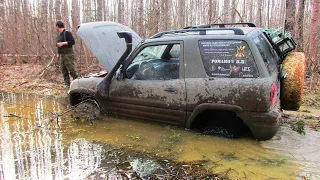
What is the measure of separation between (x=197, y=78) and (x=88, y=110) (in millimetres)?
2317

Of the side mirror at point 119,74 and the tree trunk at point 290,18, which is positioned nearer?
the side mirror at point 119,74

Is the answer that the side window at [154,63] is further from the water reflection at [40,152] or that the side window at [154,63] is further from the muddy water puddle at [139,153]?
the water reflection at [40,152]

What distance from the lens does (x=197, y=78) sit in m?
4.07

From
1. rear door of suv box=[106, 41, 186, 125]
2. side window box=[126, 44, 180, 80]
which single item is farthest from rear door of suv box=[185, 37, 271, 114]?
side window box=[126, 44, 180, 80]

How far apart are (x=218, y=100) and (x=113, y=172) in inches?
69.7

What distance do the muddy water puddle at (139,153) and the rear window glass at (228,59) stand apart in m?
1.05

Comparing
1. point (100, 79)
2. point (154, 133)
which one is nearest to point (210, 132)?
point (154, 133)

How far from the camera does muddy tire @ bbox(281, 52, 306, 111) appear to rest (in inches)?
155

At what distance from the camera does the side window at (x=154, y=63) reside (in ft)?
14.5

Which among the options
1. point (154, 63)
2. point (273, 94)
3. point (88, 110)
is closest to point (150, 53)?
point (154, 63)

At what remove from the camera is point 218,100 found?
3926 mm

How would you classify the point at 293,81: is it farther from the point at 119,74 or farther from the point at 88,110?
the point at 88,110

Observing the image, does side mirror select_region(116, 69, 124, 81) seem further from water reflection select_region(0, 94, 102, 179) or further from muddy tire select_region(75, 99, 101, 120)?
water reflection select_region(0, 94, 102, 179)

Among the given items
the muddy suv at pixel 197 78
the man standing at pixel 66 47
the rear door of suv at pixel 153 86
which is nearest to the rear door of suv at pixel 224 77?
the muddy suv at pixel 197 78
